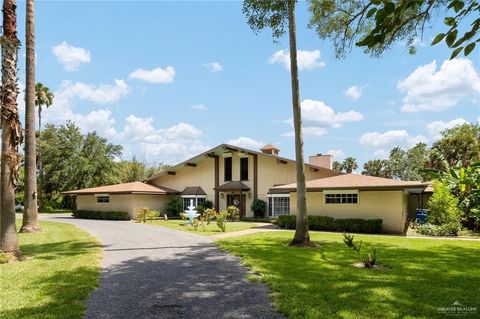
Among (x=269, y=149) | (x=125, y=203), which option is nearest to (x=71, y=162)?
(x=125, y=203)

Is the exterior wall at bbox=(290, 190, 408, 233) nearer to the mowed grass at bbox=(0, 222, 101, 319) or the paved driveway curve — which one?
the paved driveway curve

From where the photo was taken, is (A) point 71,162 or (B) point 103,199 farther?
(A) point 71,162

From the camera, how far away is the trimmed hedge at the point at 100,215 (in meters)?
31.2

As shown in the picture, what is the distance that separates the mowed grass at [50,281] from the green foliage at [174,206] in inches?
773

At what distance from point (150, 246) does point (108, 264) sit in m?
3.65

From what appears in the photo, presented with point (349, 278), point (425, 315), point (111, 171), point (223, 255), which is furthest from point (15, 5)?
point (111, 171)

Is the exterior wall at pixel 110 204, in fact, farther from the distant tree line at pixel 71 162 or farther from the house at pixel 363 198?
the house at pixel 363 198

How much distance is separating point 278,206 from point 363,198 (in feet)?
27.6

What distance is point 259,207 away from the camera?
29156mm

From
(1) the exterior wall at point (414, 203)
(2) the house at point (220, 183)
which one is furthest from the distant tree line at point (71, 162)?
(1) the exterior wall at point (414, 203)

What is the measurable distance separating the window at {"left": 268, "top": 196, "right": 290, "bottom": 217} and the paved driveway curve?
1592 cm

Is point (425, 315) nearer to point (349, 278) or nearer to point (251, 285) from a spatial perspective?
point (349, 278)

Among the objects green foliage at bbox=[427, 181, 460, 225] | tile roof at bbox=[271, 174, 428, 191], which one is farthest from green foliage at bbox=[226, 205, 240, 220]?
green foliage at bbox=[427, 181, 460, 225]

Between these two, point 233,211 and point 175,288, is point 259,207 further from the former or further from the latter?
point 175,288
